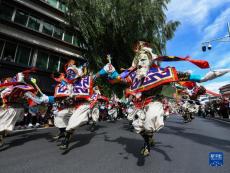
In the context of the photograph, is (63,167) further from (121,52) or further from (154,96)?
(121,52)

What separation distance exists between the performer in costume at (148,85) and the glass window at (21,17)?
Result: 14300mm

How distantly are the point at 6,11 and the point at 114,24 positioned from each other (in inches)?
320

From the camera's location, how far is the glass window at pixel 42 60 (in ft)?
53.6

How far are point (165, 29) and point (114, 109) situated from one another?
306 inches

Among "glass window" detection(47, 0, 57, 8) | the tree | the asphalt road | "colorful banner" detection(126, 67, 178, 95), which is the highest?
"glass window" detection(47, 0, 57, 8)

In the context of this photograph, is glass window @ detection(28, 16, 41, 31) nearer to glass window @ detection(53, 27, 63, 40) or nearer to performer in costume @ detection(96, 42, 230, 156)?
glass window @ detection(53, 27, 63, 40)

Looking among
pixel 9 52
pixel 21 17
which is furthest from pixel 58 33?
pixel 9 52

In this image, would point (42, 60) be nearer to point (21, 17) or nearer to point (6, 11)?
point (21, 17)

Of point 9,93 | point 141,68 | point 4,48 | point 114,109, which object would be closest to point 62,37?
point 4,48

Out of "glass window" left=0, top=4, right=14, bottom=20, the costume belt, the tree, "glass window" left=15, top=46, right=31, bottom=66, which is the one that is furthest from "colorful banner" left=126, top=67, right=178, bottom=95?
"glass window" left=0, top=4, right=14, bottom=20

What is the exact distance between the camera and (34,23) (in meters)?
16.6

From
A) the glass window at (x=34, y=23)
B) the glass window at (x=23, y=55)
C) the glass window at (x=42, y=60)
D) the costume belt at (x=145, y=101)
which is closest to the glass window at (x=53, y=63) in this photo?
the glass window at (x=42, y=60)

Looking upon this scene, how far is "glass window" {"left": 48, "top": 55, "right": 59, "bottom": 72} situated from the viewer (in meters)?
17.5

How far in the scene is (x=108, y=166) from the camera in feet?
11.7
